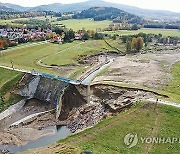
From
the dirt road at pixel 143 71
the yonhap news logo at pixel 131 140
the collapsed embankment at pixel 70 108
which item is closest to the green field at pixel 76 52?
the dirt road at pixel 143 71

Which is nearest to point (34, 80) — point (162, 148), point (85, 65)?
point (85, 65)

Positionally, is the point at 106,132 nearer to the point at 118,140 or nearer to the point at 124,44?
the point at 118,140

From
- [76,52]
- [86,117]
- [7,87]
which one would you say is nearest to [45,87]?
[7,87]

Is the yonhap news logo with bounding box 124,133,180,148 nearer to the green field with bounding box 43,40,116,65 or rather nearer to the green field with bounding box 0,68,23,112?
the green field with bounding box 0,68,23,112

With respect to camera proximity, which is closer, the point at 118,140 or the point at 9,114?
the point at 118,140

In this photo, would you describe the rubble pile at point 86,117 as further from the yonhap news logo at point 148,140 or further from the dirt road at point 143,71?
the dirt road at point 143,71
